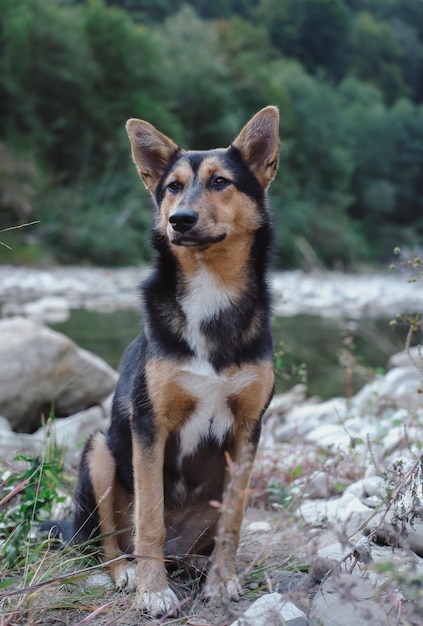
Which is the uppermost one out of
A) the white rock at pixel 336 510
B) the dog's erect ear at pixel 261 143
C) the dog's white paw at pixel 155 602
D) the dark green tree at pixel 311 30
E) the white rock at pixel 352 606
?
the dog's erect ear at pixel 261 143

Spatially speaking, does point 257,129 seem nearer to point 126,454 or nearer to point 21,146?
point 126,454

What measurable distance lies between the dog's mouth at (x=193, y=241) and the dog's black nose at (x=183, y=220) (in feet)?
0.10

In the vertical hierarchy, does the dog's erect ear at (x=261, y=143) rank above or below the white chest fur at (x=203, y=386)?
above

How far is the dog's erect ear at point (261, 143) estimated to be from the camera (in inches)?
137

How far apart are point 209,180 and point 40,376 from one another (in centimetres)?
330

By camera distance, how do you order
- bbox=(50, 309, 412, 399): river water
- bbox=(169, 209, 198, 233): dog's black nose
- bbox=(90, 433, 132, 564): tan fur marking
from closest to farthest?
bbox=(169, 209, 198, 233): dog's black nose → bbox=(90, 433, 132, 564): tan fur marking → bbox=(50, 309, 412, 399): river water

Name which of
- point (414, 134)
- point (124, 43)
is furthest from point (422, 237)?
point (124, 43)

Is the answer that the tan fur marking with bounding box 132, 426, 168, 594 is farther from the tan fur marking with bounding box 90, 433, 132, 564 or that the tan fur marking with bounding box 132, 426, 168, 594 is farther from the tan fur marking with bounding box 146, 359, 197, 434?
the tan fur marking with bounding box 90, 433, 132, 564

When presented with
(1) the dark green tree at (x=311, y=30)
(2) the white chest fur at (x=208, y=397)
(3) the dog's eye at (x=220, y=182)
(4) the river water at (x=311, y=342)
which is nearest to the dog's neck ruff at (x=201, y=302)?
(2) the white chest fur at (x=208, y=397)

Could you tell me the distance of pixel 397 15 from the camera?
9931 cm

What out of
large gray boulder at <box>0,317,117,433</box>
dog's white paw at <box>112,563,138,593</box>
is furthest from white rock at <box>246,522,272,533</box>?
large gray boulder at <box>0,317,117,433</box>

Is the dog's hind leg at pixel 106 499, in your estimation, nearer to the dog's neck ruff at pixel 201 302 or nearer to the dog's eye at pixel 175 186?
the dog's neck ruff at pixel 201 302

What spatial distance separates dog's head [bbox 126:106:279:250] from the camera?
3186 millimetres

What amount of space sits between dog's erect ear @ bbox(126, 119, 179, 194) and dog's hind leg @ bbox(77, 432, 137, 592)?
56.7 inches
